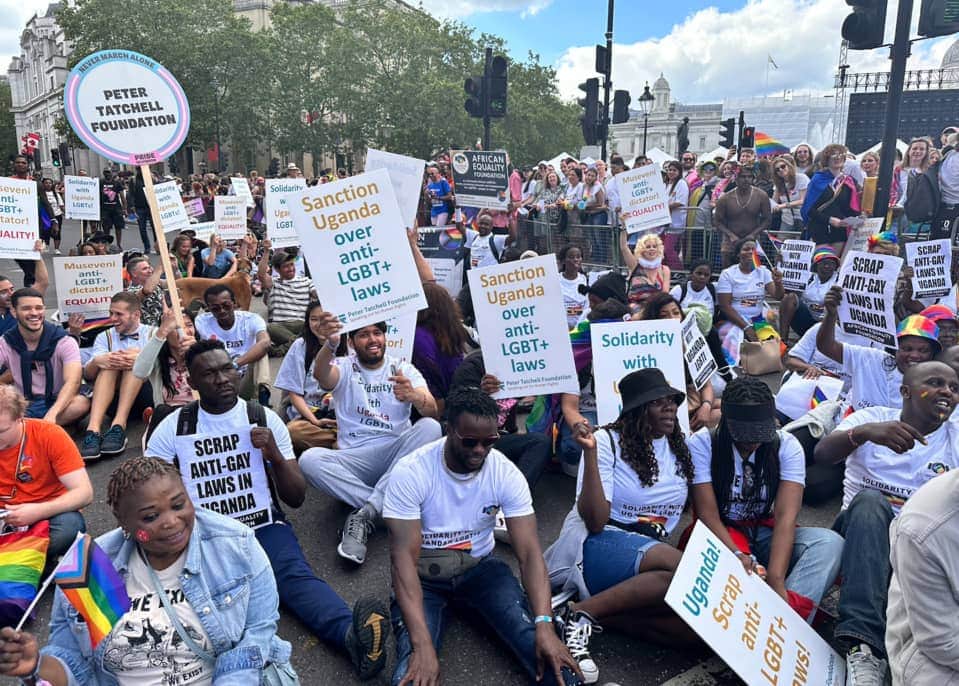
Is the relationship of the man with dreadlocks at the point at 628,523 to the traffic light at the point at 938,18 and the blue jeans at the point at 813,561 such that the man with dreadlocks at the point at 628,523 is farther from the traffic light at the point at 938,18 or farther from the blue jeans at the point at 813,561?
the traffic light at the point at 938,18

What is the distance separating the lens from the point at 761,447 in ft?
11.4

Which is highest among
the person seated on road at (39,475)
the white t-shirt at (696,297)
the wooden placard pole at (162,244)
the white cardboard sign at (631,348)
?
the wooden placard pole at (162,244)

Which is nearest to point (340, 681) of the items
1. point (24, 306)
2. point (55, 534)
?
point (55, 534)

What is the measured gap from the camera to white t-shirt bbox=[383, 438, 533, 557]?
3.20 metres

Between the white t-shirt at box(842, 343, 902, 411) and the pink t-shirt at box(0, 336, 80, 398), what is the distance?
5644 mm

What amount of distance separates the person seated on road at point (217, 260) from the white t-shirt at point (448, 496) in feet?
23.4

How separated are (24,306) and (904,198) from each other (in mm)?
11031

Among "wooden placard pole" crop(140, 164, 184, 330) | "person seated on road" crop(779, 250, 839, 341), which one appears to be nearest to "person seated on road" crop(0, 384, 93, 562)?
"wooden placard pole" crop(140, 164, 184, 330)

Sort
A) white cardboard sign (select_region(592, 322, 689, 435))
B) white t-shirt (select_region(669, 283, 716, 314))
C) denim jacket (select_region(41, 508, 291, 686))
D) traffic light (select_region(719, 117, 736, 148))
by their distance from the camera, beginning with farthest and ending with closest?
traffic light (select_region(719, 117, 736, 148)) < white t-shirt (select_region(669, 283, 716, 314)) < white cardboard sign (select_region(592, 322, 689, 435)) < denim jacket (select_region(41, 508, 291, 686))

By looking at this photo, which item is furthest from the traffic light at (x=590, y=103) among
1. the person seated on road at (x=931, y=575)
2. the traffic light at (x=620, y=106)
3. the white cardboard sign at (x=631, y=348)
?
the person seated on road at (x=931, y=575)

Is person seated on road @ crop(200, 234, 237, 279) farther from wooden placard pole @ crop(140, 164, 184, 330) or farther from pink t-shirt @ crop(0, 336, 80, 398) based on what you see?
wooden placard pole @ crop(140, 164, 184, 330)

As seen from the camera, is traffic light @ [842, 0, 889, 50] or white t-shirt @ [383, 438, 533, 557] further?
traffic light @ [842, 0, 889, 50]

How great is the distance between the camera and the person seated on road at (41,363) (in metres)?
5.30

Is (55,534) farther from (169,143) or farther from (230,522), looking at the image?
(169,143)
